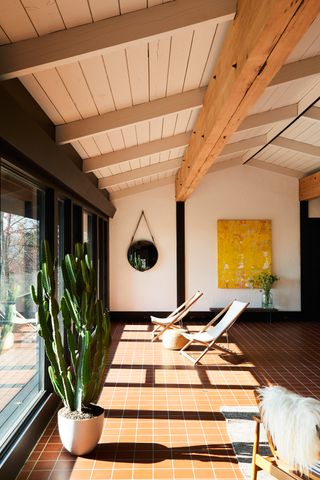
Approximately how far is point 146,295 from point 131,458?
6.22m

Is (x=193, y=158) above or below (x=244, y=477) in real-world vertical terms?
above

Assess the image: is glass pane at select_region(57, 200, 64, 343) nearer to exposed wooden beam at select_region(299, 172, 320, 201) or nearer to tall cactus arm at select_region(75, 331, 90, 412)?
tall cactus arm at select_region(75, 331, 90, 412)

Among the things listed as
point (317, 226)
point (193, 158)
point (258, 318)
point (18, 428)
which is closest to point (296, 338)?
point (258, 318)

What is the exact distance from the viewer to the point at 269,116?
5.75m

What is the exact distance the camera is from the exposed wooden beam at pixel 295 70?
4195 millimetres

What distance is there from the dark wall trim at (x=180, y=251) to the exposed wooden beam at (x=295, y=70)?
5400 mm

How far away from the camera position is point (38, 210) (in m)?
4.02

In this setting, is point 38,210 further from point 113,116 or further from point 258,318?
point 258,318

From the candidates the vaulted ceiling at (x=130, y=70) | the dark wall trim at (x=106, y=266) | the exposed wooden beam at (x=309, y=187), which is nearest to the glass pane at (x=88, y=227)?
the vaulted ceiling at (x=130, y=70)

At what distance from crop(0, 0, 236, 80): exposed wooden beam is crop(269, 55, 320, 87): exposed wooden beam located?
1784 millimetres

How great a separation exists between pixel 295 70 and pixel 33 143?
2.56m

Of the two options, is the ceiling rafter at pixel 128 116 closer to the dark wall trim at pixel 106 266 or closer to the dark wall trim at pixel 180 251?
the dark wall trim at pixel 106 266

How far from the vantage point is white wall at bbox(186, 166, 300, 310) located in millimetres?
9562

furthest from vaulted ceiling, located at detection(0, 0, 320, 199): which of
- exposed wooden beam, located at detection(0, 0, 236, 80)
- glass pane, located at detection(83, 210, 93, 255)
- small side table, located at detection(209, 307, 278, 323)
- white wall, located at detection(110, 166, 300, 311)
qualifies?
small side table, located at detection(209, 307, 278, 323)
